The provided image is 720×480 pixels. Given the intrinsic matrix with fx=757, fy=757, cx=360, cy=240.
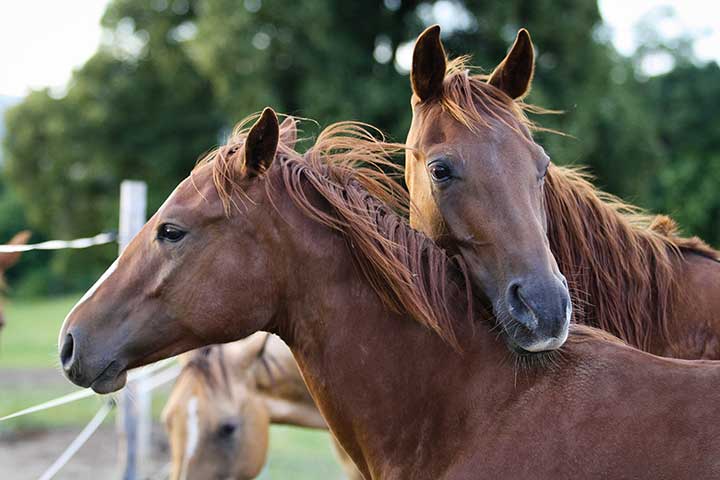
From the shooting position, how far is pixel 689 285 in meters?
2.99

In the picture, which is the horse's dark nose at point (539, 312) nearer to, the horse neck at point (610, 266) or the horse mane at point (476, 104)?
the horse neck at point (610, 266)

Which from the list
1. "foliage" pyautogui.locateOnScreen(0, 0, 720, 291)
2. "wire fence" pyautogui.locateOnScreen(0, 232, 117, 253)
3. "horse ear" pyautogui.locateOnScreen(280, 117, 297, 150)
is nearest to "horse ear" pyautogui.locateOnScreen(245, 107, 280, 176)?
"horse ear" pyautogui.locateOnScreen(280, 117, 297, 150)

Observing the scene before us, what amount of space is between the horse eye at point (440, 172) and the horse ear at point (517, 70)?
0.53 meters

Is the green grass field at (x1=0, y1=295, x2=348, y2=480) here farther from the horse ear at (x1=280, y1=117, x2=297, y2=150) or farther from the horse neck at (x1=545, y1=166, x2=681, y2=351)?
the horse neck at (x1=545, y1=166, x2=681, y2=351)

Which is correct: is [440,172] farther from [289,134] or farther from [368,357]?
[368,357]

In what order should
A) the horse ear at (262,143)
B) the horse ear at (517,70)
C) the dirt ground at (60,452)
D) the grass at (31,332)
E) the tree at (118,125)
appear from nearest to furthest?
1. the horse ear at (262,143)
2. the horse ear at (517,70)
3. the dirt ground at (60,452)
4. the grass at (31,332)
5. the tree at (118,125)

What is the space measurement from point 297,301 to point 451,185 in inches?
28.2

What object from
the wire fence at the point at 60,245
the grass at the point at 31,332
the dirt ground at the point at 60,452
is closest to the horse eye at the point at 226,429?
the wire fence at the point at 60,245

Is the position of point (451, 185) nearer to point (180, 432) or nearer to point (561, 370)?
point (561, 370)

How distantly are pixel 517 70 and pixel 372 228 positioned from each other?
1.08 m

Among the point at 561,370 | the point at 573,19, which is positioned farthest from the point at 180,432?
the point at 573,19

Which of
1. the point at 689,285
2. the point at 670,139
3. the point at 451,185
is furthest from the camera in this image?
the point at 670,139

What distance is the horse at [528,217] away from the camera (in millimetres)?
2561

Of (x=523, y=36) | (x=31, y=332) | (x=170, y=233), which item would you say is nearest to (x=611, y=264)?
(x=523, y=36)
